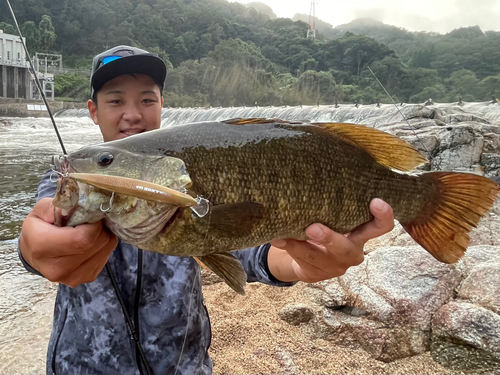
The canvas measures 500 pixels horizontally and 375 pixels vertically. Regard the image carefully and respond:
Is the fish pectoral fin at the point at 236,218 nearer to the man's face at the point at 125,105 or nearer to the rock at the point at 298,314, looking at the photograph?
the man's face at the point at 125,105

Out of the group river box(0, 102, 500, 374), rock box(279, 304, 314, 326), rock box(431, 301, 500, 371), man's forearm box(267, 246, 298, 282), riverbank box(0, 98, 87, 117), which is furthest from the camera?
riverbank box(0, 98, 87, 117)

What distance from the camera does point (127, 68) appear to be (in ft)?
7.51

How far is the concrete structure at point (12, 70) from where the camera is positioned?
3919 centimetres

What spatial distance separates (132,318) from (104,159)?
0.97m

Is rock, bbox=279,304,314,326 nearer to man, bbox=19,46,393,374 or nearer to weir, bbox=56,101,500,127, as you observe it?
man, bbox=19,46,393,374

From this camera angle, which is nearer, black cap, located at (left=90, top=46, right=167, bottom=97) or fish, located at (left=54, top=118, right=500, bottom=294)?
fish, located at (left=54, top=118, right=500, bottom=294)

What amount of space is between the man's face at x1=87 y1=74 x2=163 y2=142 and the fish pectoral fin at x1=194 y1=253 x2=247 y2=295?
52.0 inches

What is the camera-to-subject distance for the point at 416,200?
5.37 ft

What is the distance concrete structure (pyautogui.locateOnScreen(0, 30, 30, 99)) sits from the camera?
3919 centimetres

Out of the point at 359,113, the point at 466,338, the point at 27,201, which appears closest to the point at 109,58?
the point at 466,338

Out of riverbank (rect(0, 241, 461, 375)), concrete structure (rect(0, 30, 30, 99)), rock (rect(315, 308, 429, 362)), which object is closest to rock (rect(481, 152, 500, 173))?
riverbank (rect(0, 241, 461, 375))

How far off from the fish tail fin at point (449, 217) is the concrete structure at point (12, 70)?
155 ft

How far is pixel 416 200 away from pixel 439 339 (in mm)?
1683

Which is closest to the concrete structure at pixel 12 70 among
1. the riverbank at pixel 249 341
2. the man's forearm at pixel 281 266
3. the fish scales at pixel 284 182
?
the riverbank at pixel 249 341
